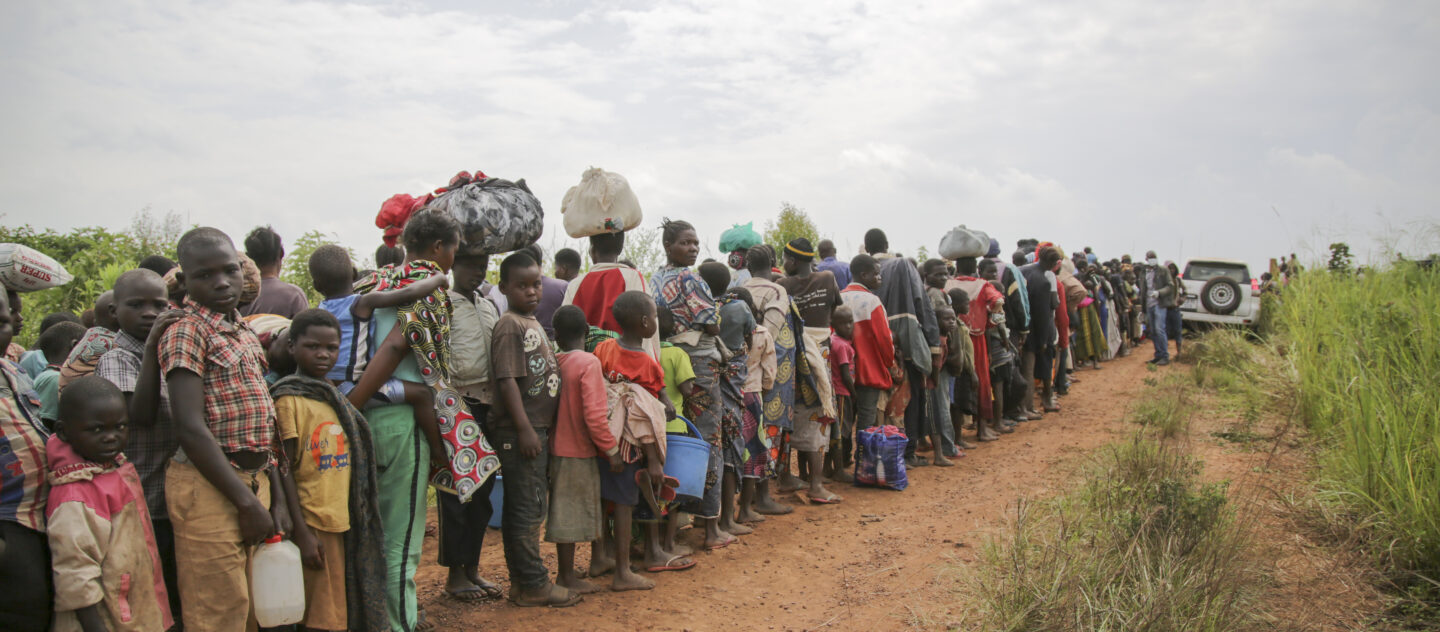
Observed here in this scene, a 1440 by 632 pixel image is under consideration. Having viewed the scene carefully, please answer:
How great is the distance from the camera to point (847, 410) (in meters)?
7.26

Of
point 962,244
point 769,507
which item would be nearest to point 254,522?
point 769,507

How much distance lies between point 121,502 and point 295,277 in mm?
7571

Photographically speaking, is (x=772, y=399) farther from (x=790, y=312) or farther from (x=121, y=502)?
(x=121, y=502)

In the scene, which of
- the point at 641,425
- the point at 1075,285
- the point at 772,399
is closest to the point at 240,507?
the point at 641,425

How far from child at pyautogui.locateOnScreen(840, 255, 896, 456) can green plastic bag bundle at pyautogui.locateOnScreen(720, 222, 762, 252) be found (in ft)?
2.94

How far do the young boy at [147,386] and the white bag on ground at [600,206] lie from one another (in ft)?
6.75

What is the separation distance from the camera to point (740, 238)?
683cm

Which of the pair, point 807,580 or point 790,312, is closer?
point 807,580

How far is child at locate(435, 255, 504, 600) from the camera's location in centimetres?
404

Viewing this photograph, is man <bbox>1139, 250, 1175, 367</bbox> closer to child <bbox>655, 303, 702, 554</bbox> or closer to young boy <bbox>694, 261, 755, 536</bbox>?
young boy <bbox>694, 261, 755, 536</bbox>

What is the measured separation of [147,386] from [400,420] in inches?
36.3

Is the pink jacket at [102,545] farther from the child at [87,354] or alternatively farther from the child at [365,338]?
the child at [365,338]

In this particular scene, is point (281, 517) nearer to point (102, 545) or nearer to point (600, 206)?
point (102, 545)

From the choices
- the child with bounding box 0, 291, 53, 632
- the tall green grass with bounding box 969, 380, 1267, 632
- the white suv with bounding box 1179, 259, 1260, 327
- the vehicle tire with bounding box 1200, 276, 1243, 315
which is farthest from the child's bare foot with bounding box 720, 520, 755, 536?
the vehicle tire with bounding box 1200, 276, 1243, 315
